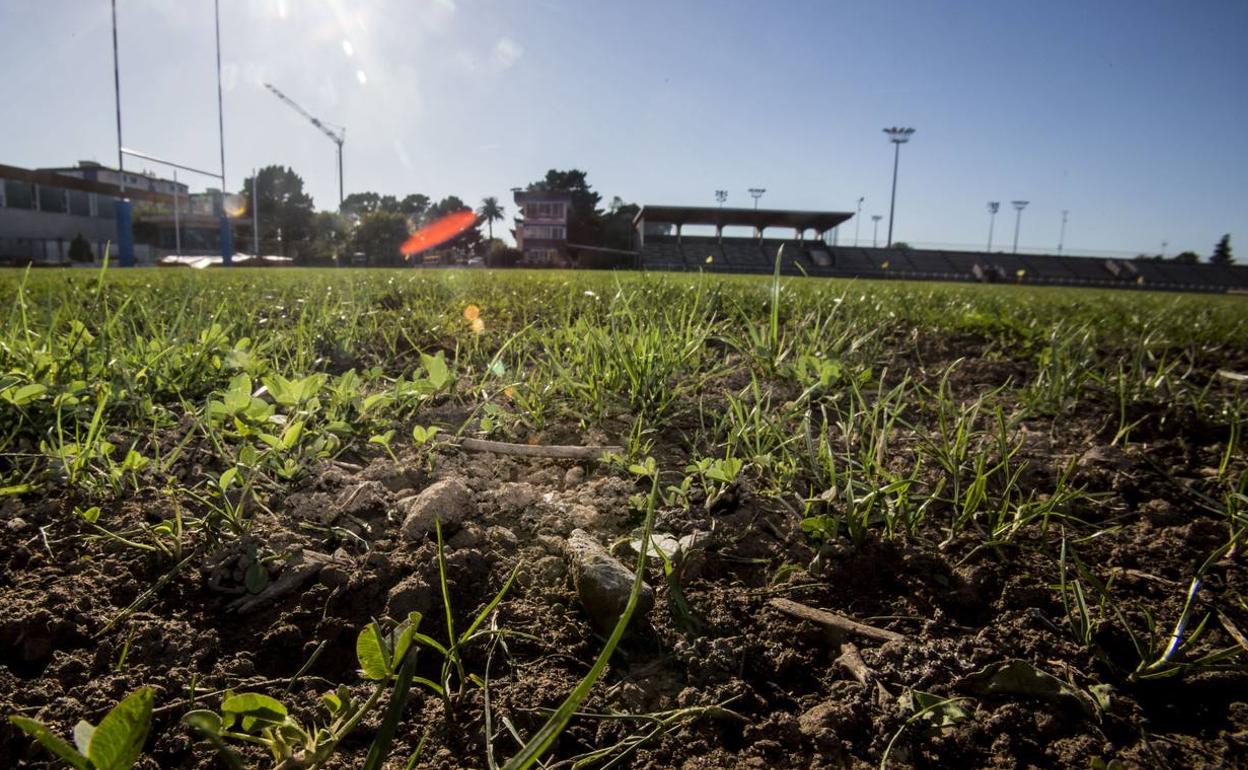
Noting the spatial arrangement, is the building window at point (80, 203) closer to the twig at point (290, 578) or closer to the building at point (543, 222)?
the building at point (543, 222)

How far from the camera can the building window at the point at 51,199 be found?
35.6 metres

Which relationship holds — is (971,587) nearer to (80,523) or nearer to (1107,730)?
(1107,730)

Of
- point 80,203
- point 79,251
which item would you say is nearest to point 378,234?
point 80,203

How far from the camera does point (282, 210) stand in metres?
64.0

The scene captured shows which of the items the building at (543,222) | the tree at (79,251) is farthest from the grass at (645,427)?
the building at (543,222)

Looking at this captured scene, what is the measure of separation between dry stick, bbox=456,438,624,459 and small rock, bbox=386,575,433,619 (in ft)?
1.57

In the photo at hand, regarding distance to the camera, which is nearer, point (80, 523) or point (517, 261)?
point (80, 523)

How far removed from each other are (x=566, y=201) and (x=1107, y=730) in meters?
50.9

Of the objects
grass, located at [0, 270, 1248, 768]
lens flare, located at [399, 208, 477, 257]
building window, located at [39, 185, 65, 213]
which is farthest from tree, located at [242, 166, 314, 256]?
grass, located at [0, 270, 1248, 768]

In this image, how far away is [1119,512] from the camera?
1134mm

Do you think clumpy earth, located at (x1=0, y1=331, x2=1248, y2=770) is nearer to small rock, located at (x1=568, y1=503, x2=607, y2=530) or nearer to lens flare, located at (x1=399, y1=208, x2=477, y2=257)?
small rock, located at (x1=568, y1=503, x2=607, y2=530)

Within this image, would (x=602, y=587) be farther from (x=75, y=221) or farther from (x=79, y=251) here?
(x=75, y=221)

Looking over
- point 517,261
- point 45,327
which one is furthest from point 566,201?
point 45,327

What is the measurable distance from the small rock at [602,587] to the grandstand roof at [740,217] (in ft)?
129
